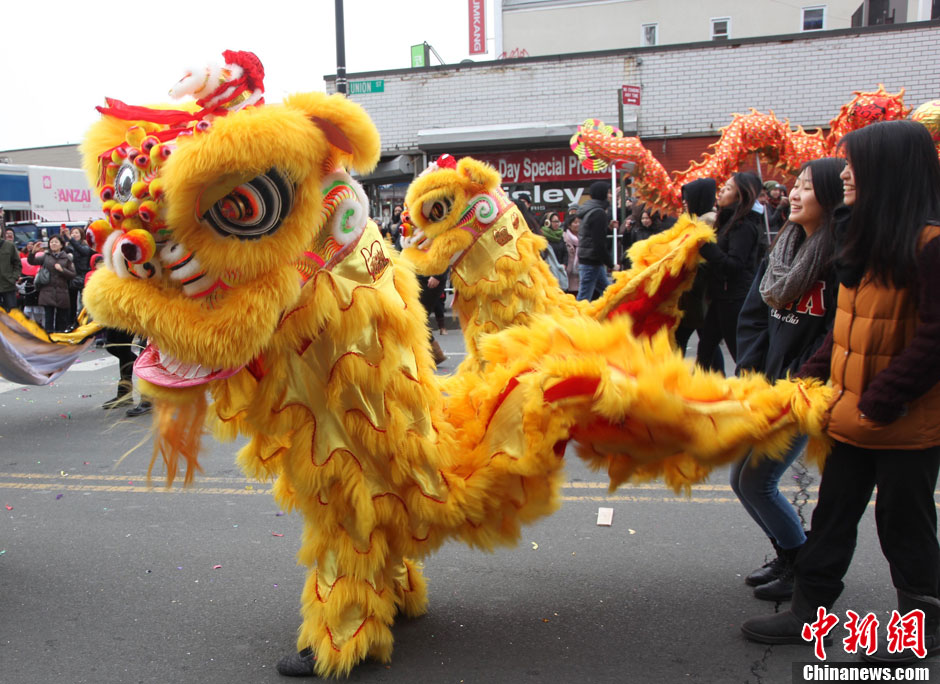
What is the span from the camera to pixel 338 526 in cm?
267

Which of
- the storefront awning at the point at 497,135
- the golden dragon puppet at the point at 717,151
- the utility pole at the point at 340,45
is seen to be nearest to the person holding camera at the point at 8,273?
the utility pole at the point at 340,45

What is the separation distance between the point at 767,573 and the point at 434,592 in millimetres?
1423

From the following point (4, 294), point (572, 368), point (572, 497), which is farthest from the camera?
point (4, 294)

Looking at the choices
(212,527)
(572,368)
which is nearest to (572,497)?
(212,527)

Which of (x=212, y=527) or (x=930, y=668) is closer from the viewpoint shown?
(x=930, y=668)

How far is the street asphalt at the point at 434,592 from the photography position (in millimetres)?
2863

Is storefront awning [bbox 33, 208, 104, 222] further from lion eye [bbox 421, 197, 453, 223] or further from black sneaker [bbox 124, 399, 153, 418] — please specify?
lion eye [bbox 421, 197, 453, 223]

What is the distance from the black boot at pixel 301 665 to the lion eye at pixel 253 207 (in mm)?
1468

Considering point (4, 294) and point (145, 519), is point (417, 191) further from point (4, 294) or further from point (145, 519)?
point (4, 294)

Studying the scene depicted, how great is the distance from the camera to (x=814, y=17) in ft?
71.5

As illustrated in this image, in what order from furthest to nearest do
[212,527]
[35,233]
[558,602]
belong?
1. [35,233]
2. [212,527]
3. [558,602]

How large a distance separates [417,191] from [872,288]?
3.01 metres

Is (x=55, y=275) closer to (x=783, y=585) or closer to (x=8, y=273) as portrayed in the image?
(x=8, y=273)

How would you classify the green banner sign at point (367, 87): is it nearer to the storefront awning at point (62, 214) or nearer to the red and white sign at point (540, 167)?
the red and white sign at point (540, 167)
